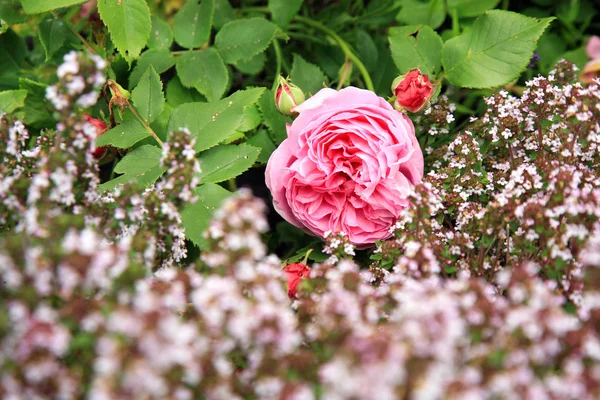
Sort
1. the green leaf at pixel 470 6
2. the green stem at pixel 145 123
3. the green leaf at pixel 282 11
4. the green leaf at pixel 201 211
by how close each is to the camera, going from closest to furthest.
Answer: the green leaf at pixel 201 211
the green stem at pixel 145 123
the green leaf at pixel 282 11
the green leaf at pixel 470 6

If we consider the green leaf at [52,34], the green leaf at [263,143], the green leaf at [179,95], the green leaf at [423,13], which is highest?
→ the green leaf at [52,34]

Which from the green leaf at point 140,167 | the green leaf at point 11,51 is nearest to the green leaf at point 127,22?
the green leaf at point 140,167

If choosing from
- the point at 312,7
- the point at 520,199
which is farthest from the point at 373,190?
the point at 312,7

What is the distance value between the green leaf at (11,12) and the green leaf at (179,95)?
26 centimetres

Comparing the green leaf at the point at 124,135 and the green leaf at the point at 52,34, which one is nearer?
the green leaf at the point at 124,135

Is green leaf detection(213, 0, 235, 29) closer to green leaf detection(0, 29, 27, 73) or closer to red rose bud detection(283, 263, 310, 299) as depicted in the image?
green leaf detection(0, 29, 27, 73)

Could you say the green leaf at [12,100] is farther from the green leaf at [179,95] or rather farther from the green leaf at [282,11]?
the green leaf at [282,11]

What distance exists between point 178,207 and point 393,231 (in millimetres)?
303

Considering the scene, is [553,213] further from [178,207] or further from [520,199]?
[178,207]

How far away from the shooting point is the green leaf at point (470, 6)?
48.5 inches

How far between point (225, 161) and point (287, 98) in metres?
0.13

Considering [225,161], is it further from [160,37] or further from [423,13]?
[423,13]

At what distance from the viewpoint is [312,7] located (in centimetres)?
145

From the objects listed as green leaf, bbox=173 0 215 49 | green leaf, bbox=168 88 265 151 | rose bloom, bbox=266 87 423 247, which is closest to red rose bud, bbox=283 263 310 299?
rose bloom, bbox=266 87 423 247
